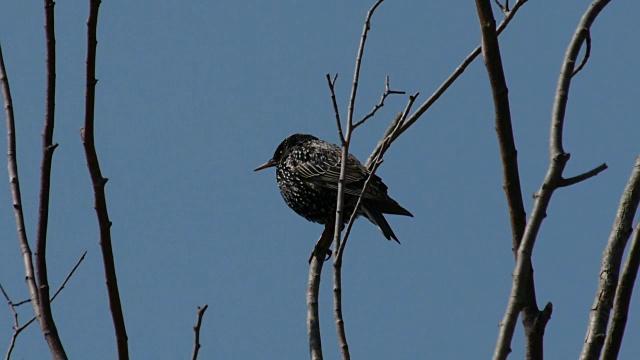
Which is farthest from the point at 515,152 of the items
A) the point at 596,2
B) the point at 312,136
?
the point at 312,136

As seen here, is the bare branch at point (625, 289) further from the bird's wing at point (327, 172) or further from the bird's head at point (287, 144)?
the bird's head at point (287, 144)

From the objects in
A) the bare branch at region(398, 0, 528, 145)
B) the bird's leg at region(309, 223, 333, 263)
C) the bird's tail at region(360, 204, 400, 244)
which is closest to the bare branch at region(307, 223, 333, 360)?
the bird's leg at region(309, 223, 333, 263)

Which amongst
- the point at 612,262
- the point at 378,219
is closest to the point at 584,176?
the point at 612,262

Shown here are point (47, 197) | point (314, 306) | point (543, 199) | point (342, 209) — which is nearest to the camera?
point (47, 197)

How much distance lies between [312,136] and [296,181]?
38.7 inches

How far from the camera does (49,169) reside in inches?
109

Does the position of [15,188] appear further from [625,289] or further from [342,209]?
[625,289]

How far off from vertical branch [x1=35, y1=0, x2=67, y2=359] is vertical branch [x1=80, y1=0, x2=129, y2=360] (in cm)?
14

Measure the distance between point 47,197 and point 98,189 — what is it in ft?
0.80

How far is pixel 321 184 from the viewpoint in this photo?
8.53m

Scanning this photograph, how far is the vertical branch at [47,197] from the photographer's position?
8.77 ft

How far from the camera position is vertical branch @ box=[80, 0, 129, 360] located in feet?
8.50

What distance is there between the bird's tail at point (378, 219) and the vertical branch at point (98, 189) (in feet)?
16.7

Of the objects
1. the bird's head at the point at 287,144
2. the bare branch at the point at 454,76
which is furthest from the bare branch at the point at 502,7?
the bird's head at the point at 287,144
